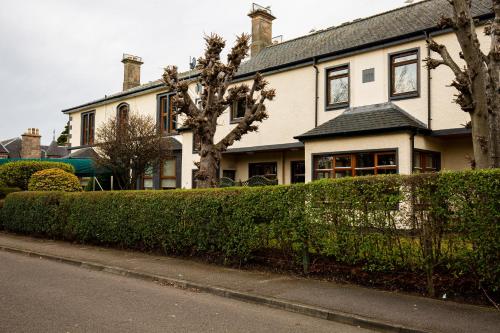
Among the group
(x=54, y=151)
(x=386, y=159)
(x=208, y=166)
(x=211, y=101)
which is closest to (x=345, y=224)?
(x=208, y=166)

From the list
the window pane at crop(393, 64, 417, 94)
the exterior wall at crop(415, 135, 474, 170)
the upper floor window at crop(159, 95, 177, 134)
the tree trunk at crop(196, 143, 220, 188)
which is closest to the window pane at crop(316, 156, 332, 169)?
the exterior wall at crop(415, 135, 474, 170)

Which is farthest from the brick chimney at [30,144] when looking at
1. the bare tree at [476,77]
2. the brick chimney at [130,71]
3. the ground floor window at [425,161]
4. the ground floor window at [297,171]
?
the bare tree at [476,77]

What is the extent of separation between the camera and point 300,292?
743 centimetres

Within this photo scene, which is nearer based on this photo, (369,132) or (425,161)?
(369,132)

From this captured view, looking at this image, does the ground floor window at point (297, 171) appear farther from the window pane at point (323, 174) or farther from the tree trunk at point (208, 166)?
the tree trunk at point (208, 166)

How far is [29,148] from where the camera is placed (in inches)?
1785

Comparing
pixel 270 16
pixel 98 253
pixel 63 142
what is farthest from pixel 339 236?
pixel 63 142

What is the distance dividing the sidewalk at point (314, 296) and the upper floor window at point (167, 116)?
615 inches

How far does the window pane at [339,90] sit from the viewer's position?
58.4ft

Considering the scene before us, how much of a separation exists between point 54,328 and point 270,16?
23.6m

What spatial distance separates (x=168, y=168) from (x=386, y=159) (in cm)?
1370

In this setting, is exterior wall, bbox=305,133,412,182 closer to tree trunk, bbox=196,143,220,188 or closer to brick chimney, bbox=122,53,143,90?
tree trunk, bbox=196,143,220,188

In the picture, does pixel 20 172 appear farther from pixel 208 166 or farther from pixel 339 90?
pixel 339 90

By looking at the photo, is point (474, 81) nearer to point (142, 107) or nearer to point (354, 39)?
point (354, 39)
